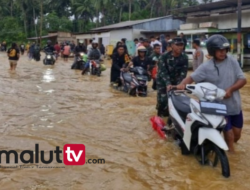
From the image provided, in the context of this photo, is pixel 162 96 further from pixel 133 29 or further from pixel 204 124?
pixel 133 29

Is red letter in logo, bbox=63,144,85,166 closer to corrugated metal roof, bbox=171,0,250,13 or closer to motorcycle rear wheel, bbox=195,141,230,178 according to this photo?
motorcycle rear wheel, bbox=195,141,230,178

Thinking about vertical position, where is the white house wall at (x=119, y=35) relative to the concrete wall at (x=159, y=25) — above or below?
below

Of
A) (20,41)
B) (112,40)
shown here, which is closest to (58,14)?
(20,41)

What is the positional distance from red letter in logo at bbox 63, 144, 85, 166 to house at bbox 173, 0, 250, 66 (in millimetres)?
11968

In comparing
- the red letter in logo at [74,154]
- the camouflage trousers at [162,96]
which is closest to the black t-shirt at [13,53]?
the camouflage trousers at [162,96]

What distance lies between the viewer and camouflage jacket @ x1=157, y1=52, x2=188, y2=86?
554cm

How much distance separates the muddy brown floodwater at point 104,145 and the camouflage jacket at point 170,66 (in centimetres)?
91

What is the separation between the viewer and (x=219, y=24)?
19.5 meters

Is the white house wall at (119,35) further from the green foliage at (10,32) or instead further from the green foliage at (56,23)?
the green foliage at (10,32)

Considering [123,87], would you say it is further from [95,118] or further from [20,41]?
[20,41]

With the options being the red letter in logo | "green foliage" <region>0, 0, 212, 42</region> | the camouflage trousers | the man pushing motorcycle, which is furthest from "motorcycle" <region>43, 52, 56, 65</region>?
"green foliage" <region>0, 0, 212, 42</region>

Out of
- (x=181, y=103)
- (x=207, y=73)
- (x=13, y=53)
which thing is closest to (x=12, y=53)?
(x=13, y=53)

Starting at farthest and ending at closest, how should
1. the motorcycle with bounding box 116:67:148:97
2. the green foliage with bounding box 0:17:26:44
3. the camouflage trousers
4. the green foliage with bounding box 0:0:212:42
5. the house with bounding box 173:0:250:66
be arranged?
1. the green foliage with bounding box 0:17:26:44
2. the green foliage with bounding box 0:0:212:42
3. the house with bounding box 173:0:250:66
4. the motorcycle with bounding box 116:67:148:97
5. the camouflage trousers

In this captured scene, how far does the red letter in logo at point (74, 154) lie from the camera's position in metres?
4.20
